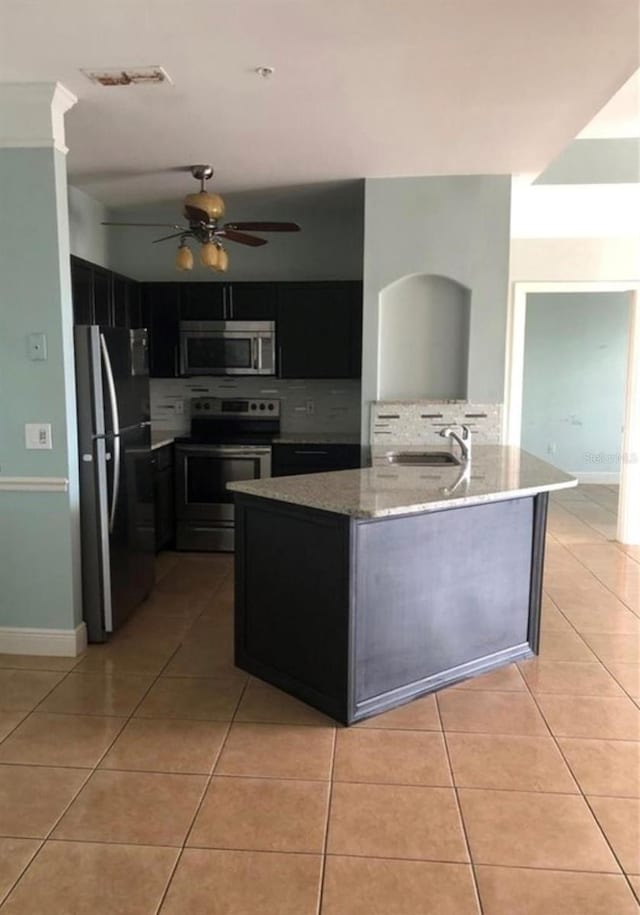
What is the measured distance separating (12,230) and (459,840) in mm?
3112

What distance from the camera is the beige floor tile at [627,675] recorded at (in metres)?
3.06

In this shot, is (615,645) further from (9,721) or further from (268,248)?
(268,248)

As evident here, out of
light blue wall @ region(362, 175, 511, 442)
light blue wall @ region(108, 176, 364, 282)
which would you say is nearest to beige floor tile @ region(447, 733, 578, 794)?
light blue wall @ region(362, 175, 511, 442)

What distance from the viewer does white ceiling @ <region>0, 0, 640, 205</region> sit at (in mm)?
2379

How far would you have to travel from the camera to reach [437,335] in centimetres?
472

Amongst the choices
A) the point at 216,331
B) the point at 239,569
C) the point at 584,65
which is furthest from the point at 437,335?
the point at 239,569

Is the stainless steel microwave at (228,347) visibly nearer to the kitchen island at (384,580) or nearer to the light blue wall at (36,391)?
the light blue wall at (36,391)

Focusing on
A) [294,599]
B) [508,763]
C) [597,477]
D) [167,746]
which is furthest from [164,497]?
[597,477]

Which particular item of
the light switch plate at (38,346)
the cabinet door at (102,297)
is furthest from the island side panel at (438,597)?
the cabinet door at (102,297)

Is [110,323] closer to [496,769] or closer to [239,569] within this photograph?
[239,569]

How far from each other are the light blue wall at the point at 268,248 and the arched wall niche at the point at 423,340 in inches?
38.7

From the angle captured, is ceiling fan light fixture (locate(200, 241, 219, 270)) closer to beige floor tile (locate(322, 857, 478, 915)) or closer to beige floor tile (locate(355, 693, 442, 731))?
beige floor tile (locate(355, 693, 442, 731))

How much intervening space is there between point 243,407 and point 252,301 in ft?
2.91

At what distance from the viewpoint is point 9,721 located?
2738 millimetres
